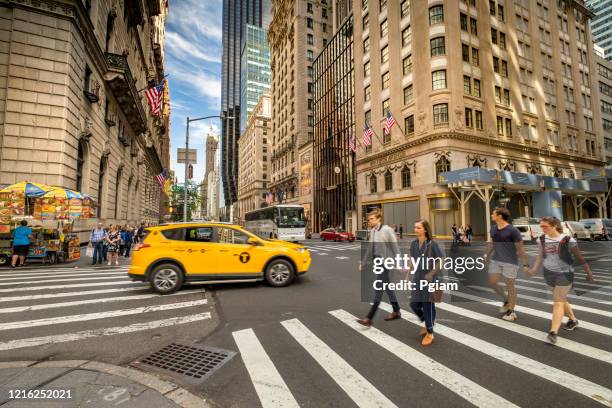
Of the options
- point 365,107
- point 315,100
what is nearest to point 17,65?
point 365,107

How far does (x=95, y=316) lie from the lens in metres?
5.98

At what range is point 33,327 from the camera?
17.4 ft

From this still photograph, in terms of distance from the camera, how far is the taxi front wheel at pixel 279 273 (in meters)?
8.61

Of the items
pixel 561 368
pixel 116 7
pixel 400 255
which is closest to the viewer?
pixel 561 368

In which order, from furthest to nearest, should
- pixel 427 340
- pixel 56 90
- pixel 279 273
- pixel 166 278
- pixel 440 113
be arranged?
1. pixel 440 113
2. pixel 56 90
3. pixel 279 273
4. pixel 166 278
5. pixel 427 340

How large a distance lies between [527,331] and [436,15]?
116 ft

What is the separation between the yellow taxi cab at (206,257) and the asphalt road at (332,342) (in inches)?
17.1

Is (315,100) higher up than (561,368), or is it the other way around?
(315,100)

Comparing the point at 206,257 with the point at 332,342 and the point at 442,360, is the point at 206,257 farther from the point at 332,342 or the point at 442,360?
the point at 442,360

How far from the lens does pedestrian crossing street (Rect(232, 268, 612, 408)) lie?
10.3ft

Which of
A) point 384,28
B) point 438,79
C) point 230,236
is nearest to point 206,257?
point 230,236

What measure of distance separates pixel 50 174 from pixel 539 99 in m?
49.2

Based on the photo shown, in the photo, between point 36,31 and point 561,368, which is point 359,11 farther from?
point 561,368

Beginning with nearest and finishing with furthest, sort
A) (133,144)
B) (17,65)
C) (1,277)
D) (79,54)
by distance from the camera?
(1,277)
(17,65)
(79,54)
(133,144)
